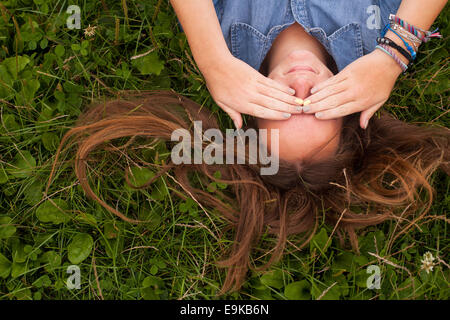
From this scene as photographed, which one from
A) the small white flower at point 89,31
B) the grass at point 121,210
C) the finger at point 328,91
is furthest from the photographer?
the small white flower at point 89,31

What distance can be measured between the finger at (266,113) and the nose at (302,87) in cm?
11

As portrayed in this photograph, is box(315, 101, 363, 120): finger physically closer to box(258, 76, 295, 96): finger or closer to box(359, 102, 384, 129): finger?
box(359, 102, 384, 129): finger

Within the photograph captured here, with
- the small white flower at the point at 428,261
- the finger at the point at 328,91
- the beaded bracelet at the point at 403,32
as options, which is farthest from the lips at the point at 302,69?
the small white flower at the point at 428,261

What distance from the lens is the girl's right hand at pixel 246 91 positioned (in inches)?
79.6

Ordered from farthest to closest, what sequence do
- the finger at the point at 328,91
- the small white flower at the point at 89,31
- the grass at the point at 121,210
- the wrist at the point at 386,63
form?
the small white flower at the point at 89,31 → the grass at the point at 121,210 → the wrist at the point at 386,63 → the finger at the point at 328,91

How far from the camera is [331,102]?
2027mm

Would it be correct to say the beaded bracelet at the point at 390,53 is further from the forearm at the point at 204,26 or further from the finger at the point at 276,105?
the forearm at the point at 204,26

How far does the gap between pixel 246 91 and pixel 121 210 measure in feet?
3.15

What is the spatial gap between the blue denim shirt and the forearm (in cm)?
25

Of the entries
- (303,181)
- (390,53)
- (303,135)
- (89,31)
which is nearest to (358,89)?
(390,53)

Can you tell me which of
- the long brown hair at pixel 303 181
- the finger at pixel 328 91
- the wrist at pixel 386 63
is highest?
the wrist at pixel 386 63

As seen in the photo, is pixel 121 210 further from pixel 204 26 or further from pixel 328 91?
pixel 328 91

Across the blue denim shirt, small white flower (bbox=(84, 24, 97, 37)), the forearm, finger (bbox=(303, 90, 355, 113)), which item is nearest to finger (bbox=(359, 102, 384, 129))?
finger (bbox=(303, 90, 355, 113))

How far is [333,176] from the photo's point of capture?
2.20 m
